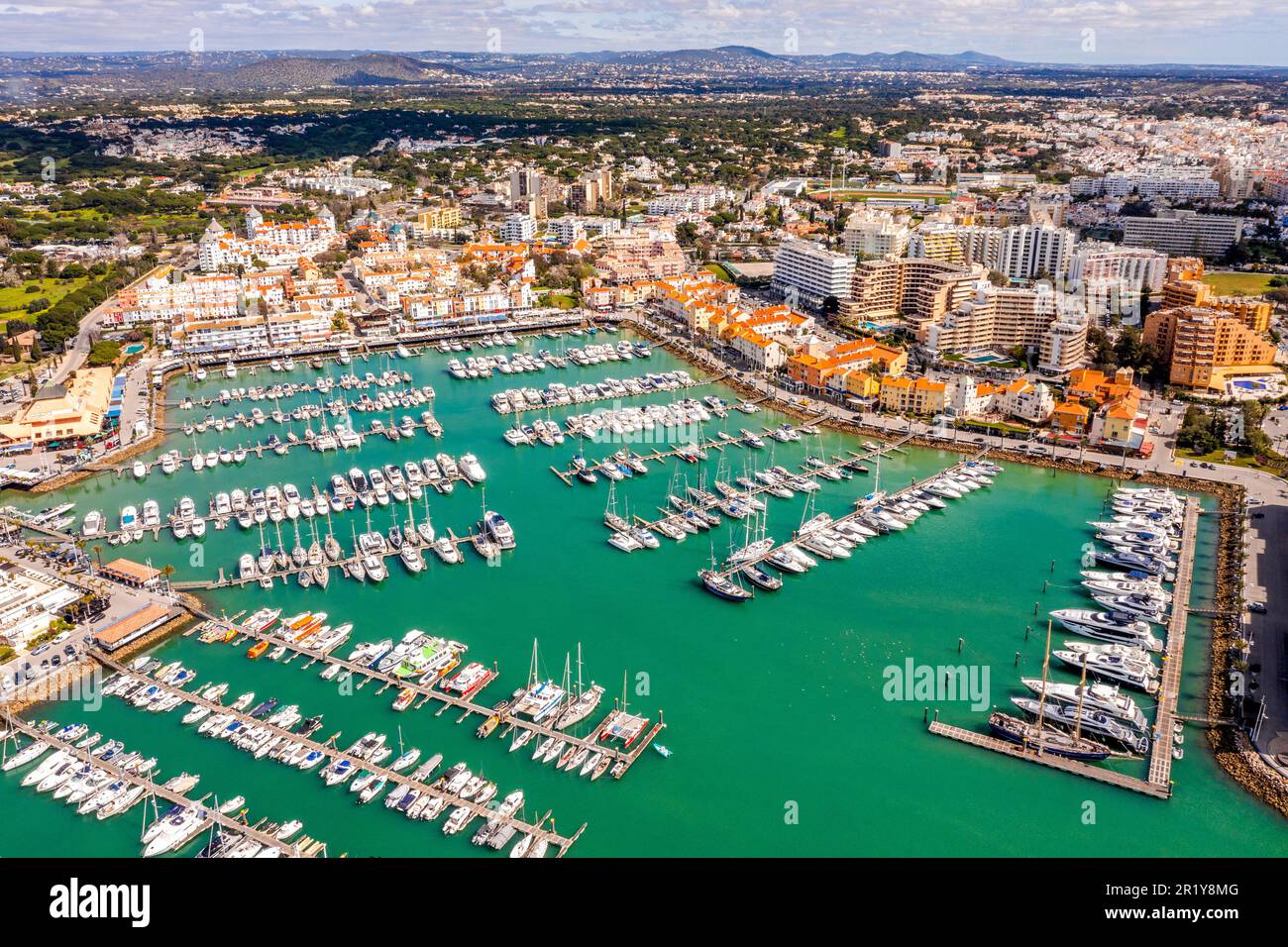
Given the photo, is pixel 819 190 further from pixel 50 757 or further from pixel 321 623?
pixel 50 757

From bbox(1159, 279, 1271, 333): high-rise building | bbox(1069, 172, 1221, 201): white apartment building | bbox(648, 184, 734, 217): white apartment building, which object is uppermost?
bbox(1069, 172, 1221, 201): white apartment building

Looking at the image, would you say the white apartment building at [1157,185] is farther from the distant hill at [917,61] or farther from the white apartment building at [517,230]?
the distant hill at [917,61]

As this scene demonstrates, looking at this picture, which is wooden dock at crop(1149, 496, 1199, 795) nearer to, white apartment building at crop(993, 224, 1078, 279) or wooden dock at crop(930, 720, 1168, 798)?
wooden dock at crop(930, 720, 1168, 798)

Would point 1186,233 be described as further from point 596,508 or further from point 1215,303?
point 596,508

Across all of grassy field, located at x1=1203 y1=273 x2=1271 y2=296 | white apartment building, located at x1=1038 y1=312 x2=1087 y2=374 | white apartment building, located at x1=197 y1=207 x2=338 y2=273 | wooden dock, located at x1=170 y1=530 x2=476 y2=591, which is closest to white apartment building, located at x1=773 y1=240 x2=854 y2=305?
white apartment building, located at x1=1038 y1=312 x2=1087 y2=374

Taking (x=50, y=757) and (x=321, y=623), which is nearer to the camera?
(x=50, y=757)

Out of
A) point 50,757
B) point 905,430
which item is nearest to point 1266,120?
point 905,430
